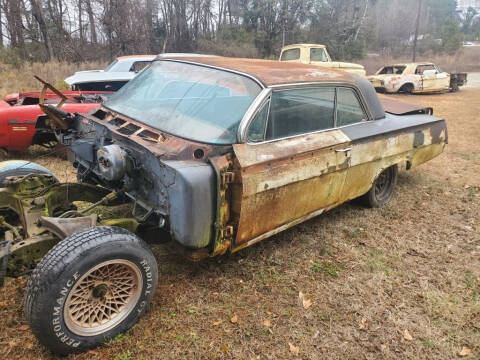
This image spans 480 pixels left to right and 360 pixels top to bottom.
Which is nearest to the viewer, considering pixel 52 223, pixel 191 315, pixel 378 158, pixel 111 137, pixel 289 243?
pixel 52 223

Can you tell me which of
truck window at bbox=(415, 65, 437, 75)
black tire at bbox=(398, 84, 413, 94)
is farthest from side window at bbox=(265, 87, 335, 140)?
truck window at bbox=(415, 65, 437, 75)

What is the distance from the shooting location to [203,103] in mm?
3207

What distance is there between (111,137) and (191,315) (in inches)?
63.8

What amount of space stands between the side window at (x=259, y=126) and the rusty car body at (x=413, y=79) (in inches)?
566

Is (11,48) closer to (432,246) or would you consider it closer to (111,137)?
(111,137)

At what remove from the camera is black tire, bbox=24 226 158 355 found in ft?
7.23

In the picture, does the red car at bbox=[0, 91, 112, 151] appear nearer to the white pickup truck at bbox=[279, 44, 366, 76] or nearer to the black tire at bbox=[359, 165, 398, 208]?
the black tire at bbox=[359, 165, 398, 208]

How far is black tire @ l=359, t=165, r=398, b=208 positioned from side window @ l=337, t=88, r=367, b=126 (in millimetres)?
1026

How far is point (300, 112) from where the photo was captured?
344cm

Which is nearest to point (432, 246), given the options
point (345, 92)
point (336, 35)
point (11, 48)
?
point (345, 92)

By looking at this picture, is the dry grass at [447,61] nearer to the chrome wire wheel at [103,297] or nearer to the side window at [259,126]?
the side window at [259,126]

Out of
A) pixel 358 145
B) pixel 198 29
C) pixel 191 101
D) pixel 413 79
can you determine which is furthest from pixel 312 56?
pixel 198 29

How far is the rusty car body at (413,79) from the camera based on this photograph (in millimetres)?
15375

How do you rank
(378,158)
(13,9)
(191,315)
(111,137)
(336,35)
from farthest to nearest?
(336,35)
(13,9)
(378,158)
(111,137)
(191,315)
